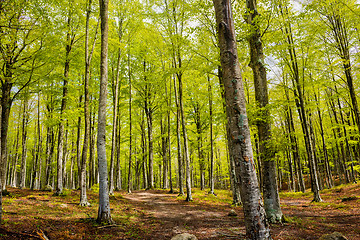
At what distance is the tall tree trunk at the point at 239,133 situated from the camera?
12.0ft

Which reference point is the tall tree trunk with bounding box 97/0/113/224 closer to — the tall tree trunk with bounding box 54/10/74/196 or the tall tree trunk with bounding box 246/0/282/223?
the tall tree trunk with bounding box 54/10/74/196

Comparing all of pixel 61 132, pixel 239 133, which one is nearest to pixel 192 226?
pixel 239 133

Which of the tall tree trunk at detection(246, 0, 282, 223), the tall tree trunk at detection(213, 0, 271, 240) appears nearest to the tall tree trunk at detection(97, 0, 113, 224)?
the tall tree trunk at detection(213, 0, 271, 240)

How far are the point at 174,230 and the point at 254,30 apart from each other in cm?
769

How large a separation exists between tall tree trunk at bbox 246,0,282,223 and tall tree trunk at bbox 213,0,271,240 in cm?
276

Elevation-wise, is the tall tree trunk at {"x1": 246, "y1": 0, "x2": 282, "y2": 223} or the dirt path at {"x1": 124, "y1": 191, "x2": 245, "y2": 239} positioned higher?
the tall tree trunk at {"x1": 246, "y1": 0, "x2": 282, "y2": 223}

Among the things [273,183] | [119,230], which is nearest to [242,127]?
[273,183]

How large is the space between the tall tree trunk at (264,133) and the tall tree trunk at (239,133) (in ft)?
9.04

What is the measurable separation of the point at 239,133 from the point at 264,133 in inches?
142

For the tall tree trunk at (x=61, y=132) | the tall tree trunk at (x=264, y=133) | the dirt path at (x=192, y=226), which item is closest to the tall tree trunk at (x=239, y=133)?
the dirt path at (x=192, y=226)

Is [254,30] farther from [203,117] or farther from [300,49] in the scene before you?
[203,117]

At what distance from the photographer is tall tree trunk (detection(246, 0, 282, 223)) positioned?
21.7 ft

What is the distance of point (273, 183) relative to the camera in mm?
6707

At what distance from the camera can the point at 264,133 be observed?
704cm
